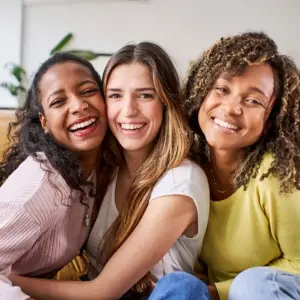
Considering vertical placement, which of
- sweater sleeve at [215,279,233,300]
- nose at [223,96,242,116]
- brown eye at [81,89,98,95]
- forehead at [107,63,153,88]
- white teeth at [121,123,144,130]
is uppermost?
forehead at [107,63,153,88]

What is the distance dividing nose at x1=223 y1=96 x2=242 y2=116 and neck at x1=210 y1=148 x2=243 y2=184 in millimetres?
143

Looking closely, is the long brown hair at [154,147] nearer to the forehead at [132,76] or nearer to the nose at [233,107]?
the forehead at [132,76]

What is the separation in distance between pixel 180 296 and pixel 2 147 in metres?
1.23

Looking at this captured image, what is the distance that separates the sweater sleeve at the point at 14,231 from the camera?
3.55ft

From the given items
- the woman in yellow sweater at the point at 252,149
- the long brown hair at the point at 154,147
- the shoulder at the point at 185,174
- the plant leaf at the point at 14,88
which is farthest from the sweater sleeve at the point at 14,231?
the plant leaf at the point at 14,88

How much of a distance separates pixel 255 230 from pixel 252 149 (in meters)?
0.23

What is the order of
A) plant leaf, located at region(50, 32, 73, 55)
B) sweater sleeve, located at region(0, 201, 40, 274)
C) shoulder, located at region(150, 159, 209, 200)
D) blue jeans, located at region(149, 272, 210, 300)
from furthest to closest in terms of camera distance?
plant leaf, located at region(50, 32, 73, 55)
shoulder, located at region(150, 159, 209, 200)
sweater sleeve, located at region(0, 201, 40, 274)
blue jeans, located at region(149, 272, 210, 300)

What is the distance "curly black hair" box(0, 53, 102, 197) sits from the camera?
1.22 m

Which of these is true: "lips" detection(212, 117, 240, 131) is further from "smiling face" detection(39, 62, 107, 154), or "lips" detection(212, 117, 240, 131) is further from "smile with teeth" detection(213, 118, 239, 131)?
"smiling face" detection(39, 62, 107, 154)

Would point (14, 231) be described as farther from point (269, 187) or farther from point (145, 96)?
point (269, 187)

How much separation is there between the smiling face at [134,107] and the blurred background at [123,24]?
266cm

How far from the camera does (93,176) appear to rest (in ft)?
4.54

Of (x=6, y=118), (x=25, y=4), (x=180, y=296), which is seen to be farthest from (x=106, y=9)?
(x=180, y=296)

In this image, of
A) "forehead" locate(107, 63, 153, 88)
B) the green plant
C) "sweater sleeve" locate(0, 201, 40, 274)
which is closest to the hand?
"sweater sleeve" locate(0, 201, 40, 274)
